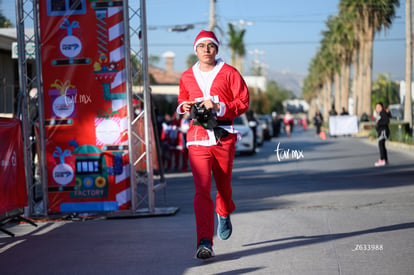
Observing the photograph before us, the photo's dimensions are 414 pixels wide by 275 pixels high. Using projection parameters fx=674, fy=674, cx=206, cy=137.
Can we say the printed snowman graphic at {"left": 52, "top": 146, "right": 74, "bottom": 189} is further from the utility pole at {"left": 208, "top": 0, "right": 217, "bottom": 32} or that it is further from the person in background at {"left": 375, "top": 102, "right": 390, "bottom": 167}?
the utility pole at {"left": 208, "top": 0, "right": 217, "bottom": 32}

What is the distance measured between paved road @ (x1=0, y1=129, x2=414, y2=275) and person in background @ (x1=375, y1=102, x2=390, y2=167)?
596 centimetres

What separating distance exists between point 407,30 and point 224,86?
94.1 ft

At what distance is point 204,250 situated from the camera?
625 cm

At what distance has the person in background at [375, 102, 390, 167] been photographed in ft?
60.6

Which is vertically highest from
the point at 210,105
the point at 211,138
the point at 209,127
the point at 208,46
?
the point at 208,46

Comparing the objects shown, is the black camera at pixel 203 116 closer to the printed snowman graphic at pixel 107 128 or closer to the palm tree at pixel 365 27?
the printed snowman graphic at pixel 107 128

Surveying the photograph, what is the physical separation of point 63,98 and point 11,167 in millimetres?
1562

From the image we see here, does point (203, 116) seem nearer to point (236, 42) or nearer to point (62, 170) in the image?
point (62, 170)

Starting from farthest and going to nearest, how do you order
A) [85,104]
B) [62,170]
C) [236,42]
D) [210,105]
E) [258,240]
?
[236,42] → [62,170] → [85,104] → [258,240] → [210,105]

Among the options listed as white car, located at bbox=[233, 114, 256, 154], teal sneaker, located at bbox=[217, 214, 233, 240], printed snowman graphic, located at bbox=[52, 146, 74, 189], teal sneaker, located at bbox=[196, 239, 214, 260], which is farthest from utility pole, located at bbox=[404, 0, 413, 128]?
teal sneaker, located at bbox=[196, 239, 214, 260]

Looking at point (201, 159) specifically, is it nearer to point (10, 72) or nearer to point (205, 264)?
point (205, 264)

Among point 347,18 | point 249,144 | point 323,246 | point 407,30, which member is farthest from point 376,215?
point 347,18

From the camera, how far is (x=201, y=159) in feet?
21.1

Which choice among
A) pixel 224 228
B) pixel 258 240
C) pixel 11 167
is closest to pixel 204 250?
pixel 224 228
